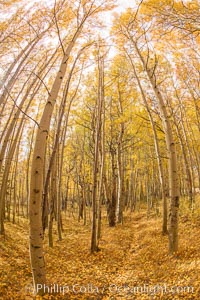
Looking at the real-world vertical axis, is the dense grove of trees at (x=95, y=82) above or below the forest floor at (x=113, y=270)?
above

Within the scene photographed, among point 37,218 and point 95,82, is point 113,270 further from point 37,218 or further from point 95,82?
point 95,82

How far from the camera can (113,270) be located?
5574mm

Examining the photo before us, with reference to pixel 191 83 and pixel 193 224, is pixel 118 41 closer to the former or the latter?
pixel 191 83

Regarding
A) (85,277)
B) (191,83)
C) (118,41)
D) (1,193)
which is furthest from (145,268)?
(191,83)

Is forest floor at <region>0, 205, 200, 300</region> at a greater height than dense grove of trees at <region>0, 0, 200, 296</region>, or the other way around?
dense grove of trees at <region>0, 0, 200, 296</region>

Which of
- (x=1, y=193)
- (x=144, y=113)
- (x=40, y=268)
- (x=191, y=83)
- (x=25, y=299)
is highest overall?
(x=191, y=83)

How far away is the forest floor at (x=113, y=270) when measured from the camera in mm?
4008

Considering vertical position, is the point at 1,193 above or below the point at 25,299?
above

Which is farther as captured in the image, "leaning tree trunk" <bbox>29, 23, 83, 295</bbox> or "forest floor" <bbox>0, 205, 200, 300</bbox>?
"forest floor" <bbox>0, 205, 200, 300</bbox>

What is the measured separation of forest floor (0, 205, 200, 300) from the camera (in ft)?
13.1

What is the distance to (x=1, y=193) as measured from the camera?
7.42 metres

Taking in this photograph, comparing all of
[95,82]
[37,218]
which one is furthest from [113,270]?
[95,82]

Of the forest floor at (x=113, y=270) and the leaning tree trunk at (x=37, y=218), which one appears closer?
the leaning tree trunk at (x=37, y=218)

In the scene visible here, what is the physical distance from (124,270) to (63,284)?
70.7 inches
